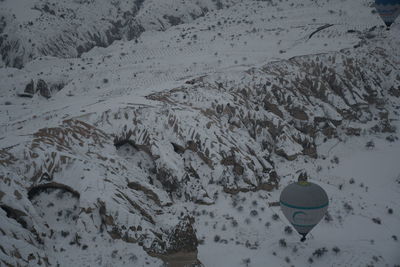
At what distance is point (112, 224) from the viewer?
1511cm

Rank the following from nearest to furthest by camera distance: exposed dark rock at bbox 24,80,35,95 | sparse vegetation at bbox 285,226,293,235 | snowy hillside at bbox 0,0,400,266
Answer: snowy hillside at bbox 0,0,400,266
sparse vegetation at bbox 285,226,293,235
exposed dark rock at bbox 24,80,35,95

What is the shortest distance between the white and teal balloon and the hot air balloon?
23671 mm

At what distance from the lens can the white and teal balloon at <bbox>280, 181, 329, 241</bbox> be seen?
577 inches

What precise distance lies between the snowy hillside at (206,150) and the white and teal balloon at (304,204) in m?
1.87

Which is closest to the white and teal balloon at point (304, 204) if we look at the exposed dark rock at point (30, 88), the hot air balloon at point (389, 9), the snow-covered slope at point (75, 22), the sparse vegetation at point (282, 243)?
the sparse vegetation at point (282, 243)

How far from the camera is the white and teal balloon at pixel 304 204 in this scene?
48.1ft

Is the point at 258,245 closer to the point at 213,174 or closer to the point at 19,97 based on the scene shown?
the point at 213,174

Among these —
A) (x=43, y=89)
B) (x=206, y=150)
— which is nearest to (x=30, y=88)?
(x=43, y=89)

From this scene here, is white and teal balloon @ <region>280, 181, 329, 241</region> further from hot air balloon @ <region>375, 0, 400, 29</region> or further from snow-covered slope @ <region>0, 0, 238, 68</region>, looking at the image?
snow-covered slope @ <region>0, 0, 238, 68</region>

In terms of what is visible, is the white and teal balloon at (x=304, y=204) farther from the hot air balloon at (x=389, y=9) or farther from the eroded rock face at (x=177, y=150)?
the hot air balloon at (x=389, y=9)

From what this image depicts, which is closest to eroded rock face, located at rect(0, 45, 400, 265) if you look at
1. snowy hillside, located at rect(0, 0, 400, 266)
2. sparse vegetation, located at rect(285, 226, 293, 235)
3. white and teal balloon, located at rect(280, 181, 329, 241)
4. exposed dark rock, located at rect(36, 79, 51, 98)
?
snowy hillside, located at rect(0, 0, 400, 266)

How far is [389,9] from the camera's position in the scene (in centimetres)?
3058

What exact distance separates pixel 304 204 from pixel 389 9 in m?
24.8

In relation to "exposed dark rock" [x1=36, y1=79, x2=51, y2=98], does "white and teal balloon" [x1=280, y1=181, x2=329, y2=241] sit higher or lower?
lower
